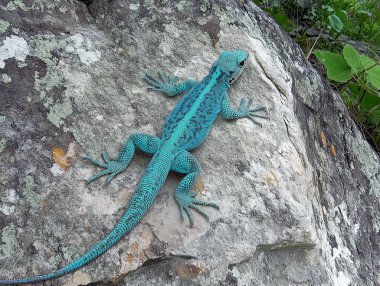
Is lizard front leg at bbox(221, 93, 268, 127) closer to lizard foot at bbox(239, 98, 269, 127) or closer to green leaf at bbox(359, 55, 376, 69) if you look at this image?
lizard foot at bbox(239, 98, 269, 127)

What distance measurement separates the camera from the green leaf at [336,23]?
648 cm

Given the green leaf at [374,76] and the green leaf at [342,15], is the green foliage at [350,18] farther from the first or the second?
the green leaf at [374,76]

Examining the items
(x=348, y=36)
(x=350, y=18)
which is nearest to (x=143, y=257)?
(x=348, y=36)

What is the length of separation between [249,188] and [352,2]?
5.04 m

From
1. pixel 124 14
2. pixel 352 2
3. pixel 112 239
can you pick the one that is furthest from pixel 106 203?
pixel 352 2

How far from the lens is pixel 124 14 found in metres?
4.90

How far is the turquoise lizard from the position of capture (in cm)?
333

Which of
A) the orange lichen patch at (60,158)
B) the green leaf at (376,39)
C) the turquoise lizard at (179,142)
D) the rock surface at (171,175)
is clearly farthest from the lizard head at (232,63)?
the green leaf at (376,39)

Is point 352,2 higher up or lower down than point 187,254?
higher up

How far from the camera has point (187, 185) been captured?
144 inches

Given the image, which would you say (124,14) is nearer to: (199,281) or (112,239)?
(112,239)

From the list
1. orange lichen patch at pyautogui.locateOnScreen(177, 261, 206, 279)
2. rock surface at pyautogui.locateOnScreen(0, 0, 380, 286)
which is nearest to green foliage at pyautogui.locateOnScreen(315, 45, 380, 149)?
rock surface at pyautogui.locateOnScreen(0, 0, 380, 286)

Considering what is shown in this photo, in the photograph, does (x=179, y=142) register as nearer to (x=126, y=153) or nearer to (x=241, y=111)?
(x=126, y=153)

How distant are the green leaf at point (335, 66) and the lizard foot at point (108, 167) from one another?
10.4 ft
